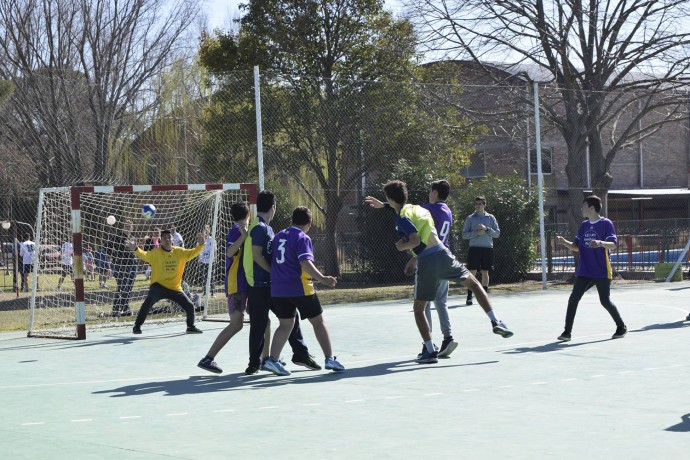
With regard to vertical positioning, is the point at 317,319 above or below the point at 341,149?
below

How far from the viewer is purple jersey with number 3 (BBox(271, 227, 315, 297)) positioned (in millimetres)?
9617

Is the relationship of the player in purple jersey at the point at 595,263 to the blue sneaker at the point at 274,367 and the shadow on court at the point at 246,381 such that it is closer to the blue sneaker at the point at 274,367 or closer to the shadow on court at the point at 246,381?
the shadow on court at the point at 246,381

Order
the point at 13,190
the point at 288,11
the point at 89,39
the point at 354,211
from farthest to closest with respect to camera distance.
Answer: the point at 13,190 → the point at 89,39 → the point at 288,11 → the point at 354,211

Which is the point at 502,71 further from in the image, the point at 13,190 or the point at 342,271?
the point at 13,190

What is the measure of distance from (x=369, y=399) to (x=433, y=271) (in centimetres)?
232

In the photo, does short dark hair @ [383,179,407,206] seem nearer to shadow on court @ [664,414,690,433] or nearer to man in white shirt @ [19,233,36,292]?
shadow on court @ [664,414,690,433]


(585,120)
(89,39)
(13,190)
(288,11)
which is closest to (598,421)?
(585,120)

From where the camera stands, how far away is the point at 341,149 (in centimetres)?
2244

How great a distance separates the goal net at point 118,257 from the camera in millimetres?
17156

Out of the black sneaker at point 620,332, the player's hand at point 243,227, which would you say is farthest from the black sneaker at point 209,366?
the black sneaker at point 620,332

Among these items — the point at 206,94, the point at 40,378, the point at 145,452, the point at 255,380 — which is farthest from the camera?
the point at 206,94

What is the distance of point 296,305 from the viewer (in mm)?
9727

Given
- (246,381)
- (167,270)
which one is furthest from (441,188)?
(167,270)

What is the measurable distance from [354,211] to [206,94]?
5.79m
